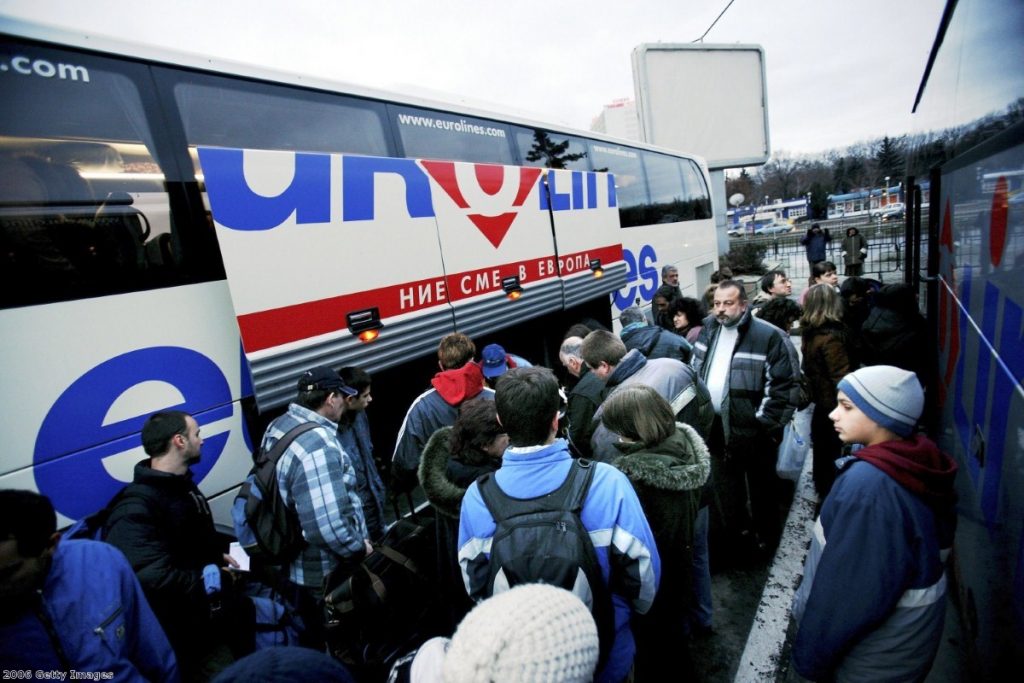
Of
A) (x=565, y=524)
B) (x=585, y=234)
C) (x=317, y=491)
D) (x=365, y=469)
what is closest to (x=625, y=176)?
(x=585, y=234)

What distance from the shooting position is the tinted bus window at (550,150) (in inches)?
224

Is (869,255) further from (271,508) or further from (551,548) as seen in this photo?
(271,508)

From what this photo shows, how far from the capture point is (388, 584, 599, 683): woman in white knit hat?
868 millimetres

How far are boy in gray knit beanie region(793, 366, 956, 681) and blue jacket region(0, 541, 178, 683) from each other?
239cm

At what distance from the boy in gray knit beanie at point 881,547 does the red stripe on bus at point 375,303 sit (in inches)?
116

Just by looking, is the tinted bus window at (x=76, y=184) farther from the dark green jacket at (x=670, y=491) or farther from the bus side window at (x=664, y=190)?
the bus side window at (x=664, y=190)

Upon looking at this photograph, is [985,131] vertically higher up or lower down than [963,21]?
lower down

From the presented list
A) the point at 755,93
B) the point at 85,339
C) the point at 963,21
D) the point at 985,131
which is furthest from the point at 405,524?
the point at 755,93

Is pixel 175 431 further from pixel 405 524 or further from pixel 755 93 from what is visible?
pixel 755 93

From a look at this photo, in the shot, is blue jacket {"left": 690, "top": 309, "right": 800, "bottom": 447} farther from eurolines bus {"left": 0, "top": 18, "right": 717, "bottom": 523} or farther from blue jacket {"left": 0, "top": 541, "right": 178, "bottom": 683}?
blue jacket {"left": 0, "top": 541, "right": 178, "bottom": 683}

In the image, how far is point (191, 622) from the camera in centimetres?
229

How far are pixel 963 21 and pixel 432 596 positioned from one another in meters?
3.73

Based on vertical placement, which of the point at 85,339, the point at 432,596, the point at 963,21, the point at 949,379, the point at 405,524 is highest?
the point at 963,21

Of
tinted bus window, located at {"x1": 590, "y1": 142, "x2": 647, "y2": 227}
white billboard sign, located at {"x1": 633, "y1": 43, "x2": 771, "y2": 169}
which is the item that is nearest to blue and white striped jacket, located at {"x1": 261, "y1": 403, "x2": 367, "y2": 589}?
tinted bus window, located at {"x1": 590, "y1": 142, "x2": 647, "y2": 227}
